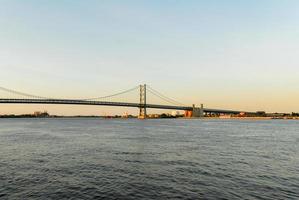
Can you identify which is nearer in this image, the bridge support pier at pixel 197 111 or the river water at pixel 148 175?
the river water at pixel 148 175

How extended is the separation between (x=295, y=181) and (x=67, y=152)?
1984 centimetres

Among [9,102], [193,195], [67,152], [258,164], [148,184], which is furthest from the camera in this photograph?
[9,102]

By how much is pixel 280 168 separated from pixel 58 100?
4154 inches

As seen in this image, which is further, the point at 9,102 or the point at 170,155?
the point at 9,102

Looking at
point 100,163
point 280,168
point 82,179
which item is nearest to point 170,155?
point 100,163

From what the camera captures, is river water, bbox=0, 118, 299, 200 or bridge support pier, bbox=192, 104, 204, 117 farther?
bridge support pier, bbox=192, 104, 204, 117

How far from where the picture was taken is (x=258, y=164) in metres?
22.9

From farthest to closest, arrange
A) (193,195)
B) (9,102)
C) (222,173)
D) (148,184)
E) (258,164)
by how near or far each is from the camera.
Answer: (9,102), (258,164), (222,173), (148,184), (193,195)

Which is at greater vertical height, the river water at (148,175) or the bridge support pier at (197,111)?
the bridge support pier at (197,111)

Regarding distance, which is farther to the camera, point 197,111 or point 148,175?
point 197,111

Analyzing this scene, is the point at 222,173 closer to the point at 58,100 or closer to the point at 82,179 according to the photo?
the point at 82,179

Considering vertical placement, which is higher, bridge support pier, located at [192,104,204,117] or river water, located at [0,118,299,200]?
bridge support pier, located at [192,104,204,117]

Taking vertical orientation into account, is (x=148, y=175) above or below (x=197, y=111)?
below

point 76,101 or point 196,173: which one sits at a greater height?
point 76,101
